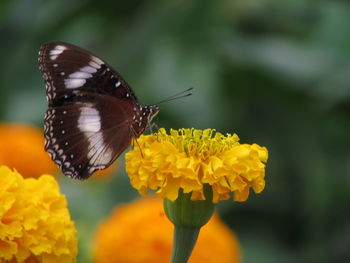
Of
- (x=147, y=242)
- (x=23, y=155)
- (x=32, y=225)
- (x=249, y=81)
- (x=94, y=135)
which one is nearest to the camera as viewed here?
(x=32, y=225)

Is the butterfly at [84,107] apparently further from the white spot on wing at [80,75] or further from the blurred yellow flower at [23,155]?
the blurred yellow flower at [23,155]

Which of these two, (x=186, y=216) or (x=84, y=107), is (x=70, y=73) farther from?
(x=186, y=216)

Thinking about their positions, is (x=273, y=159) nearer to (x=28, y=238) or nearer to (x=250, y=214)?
(x=250, y=214)

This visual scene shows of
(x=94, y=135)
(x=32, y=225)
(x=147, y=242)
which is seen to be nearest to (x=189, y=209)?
(x=32, y=225)

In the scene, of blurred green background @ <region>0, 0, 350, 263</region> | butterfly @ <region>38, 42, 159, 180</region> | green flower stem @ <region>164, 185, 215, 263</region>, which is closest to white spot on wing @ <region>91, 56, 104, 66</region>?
butterfly @ <region>38, 42, 159, 180</region>

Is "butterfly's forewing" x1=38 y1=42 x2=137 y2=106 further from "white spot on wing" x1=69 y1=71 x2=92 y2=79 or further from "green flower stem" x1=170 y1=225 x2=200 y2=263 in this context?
"green flower stem" x1=170 y1=225 x2=200 y2=263
